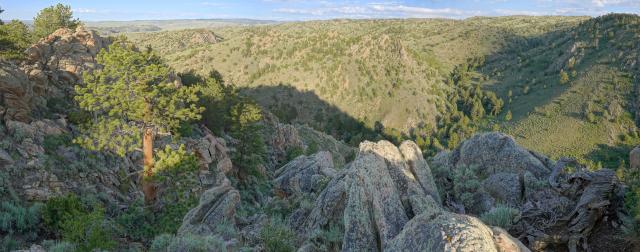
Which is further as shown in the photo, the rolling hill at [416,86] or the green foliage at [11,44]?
the rolling hill at [416,86]

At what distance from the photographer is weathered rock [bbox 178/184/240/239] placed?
17.3 metres

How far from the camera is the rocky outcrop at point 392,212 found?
27.2ft

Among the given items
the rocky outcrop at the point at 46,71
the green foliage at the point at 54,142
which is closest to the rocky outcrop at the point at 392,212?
the green foliage at the point at 54,142

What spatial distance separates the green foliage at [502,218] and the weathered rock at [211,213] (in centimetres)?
1028

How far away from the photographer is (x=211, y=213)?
61.8 ft

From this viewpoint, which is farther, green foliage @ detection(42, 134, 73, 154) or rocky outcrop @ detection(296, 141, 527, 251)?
green foliage @ detection(42, 134, 73, 154)

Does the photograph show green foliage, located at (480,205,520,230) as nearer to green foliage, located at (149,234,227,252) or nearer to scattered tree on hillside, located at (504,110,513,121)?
green foliage, located at (149,234,227,252)

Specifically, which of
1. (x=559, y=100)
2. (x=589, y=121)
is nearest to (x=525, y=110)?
(x=559, y=100)

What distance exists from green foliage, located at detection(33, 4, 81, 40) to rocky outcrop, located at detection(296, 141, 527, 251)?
5472 cm

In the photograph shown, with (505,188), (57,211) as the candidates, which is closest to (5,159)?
(57,211)

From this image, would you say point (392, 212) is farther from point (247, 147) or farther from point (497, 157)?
point (247, 147)

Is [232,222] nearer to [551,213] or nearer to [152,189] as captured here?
[152,189]

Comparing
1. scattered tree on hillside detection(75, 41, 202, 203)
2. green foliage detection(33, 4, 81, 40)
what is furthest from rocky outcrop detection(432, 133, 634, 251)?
green foliage detection(33, 4, 81, 40)

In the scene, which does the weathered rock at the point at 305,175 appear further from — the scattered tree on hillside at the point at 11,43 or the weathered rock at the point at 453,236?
the scattered tree on hillside at the point at 11,43
